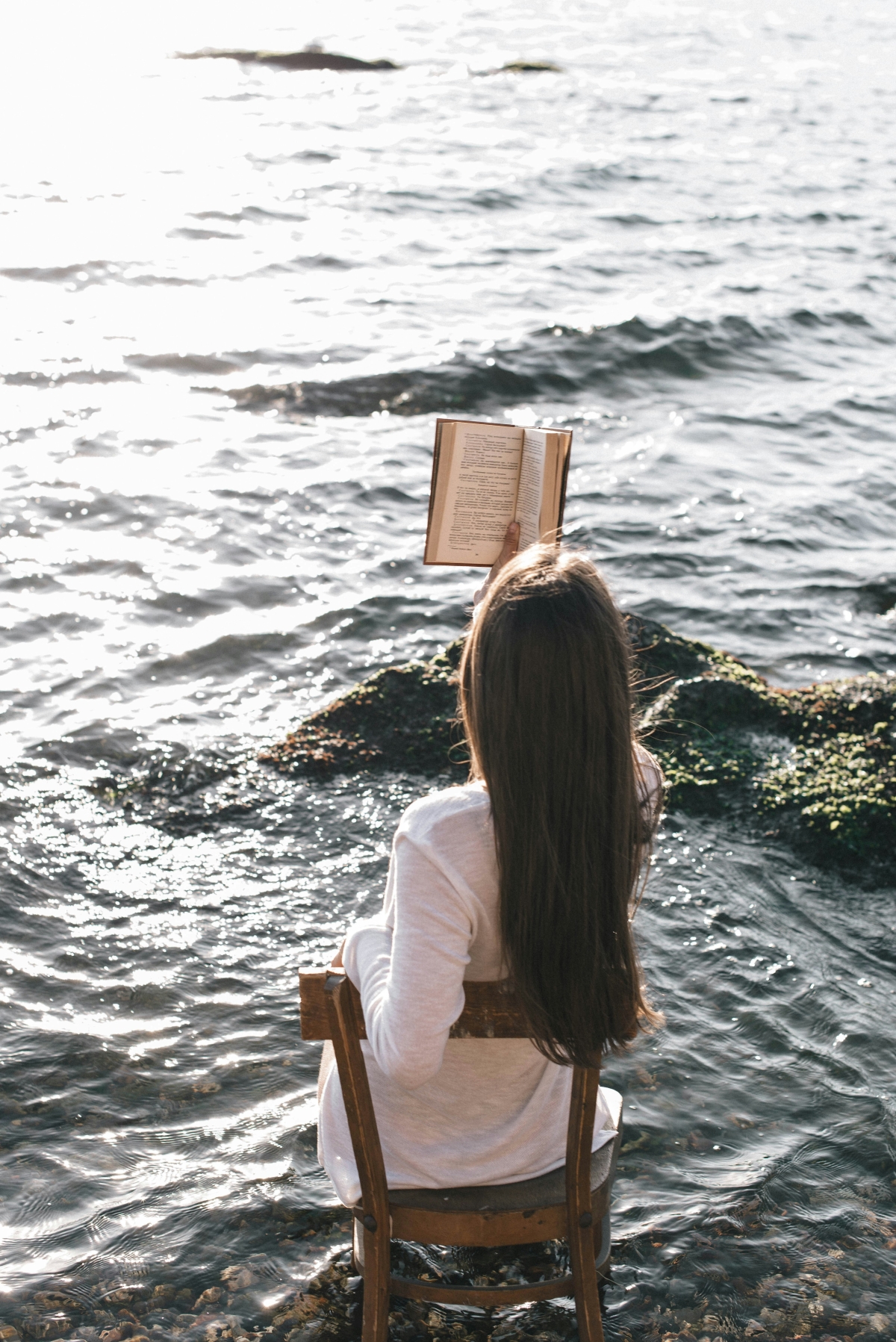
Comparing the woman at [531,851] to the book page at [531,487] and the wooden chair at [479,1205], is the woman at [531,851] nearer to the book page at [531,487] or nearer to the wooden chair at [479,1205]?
the wooden chair at [479,1205]

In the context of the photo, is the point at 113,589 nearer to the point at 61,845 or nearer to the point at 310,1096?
the point at 61,845

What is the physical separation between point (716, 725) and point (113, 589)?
168 inches

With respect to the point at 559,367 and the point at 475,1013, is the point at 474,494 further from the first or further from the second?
the point at 559,367

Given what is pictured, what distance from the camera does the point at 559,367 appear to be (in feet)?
45.6

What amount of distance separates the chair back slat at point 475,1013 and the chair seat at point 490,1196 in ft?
1.65

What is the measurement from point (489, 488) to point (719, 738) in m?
3.43

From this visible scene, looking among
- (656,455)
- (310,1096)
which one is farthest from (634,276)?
(310,1096)

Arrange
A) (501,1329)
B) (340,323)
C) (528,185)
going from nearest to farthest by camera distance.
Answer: (501,1329) < (340,323) < (528,185)

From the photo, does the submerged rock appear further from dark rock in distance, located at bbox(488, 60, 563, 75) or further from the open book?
dark rock in distance, located at bbox(488, 60, 563, 75)

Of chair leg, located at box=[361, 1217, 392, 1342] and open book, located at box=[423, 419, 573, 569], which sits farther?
open book, located at box=[423, 419, 573, 569]

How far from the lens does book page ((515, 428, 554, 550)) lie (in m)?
3.31

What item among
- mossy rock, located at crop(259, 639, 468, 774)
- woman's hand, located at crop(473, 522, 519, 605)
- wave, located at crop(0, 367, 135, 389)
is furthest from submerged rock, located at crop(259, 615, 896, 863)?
wave, located at crop(0, 367, 135, 389)

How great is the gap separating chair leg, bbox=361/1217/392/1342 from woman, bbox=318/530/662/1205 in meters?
0.59

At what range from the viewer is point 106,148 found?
23828 millimetres
